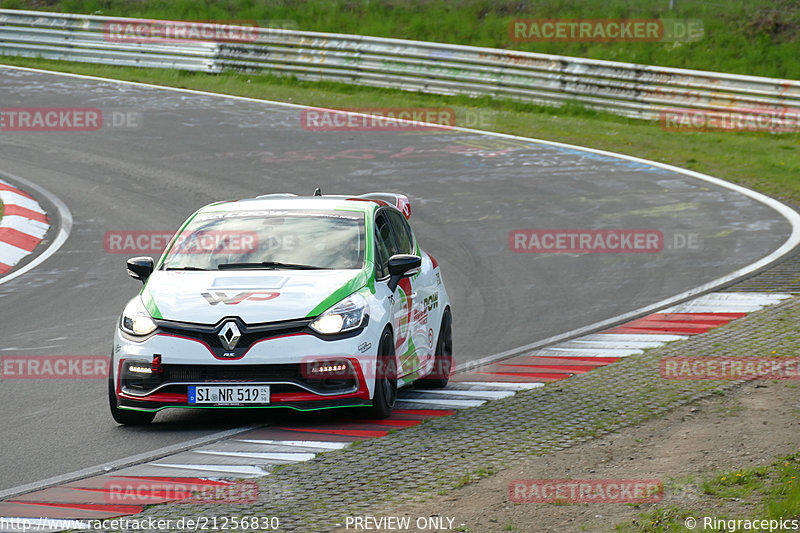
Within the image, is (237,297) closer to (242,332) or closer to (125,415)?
(242,332)

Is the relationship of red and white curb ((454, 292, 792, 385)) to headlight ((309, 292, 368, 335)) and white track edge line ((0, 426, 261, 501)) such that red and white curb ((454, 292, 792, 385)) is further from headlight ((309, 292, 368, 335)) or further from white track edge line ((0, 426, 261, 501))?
white track edge line ((0, 426, 261, 501))

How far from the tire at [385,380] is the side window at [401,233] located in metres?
1.55

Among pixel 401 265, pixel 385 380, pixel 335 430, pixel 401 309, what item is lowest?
pixel 335 430

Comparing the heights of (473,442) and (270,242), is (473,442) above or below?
below

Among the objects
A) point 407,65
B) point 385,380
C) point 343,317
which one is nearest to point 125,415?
point 343,317

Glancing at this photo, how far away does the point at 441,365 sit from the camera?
33.7ft

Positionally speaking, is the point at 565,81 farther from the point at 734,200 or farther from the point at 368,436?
the point at 368,436

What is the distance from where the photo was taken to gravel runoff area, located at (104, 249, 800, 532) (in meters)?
6.54

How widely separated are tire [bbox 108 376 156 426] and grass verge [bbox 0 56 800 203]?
12.2 m

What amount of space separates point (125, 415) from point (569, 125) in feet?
56.8

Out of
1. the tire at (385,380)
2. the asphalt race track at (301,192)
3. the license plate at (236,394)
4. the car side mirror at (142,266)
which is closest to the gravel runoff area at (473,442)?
the tire at (385,380)

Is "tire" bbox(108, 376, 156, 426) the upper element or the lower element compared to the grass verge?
lower

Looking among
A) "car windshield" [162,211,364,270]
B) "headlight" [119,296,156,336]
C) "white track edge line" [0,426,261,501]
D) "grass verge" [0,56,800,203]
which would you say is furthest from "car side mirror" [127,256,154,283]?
"grass verge" [0,56,800,203]

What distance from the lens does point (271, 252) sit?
365 inches
